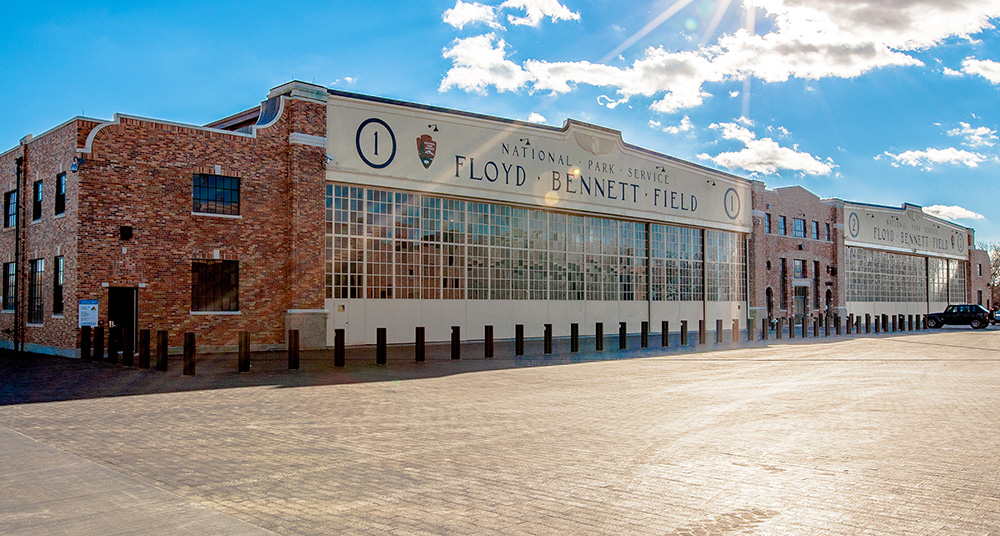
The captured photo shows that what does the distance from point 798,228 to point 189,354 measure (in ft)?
128

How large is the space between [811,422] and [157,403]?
338 inches

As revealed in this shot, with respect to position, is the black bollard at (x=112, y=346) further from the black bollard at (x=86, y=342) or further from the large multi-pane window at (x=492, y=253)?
the large multi-pane window at (x=492, y=253)

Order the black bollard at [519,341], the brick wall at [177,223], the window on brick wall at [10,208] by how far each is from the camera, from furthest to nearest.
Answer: the window on brick wall at [10,208], the black bollard at [519,341], the brick wall at [177,223]

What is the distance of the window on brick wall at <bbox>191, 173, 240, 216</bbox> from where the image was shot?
20516 millimetres

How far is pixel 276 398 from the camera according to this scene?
1134 cm

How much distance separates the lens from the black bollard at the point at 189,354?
574 inches

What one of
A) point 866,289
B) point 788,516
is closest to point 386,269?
point 788,516

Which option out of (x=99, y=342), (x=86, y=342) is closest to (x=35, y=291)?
(x=86, y=342)

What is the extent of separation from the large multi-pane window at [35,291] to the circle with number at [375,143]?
375 inches

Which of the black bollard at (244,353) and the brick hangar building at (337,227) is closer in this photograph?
the black bollard at (244,353)

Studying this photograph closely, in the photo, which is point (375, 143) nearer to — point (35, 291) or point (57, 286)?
point (57, 286)

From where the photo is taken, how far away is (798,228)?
45.5 meters

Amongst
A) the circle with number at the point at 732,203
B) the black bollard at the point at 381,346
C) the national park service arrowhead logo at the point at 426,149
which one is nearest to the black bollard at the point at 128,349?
the black bollard at the point at 381,346

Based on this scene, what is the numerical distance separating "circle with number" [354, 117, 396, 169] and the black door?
7.48 meters
